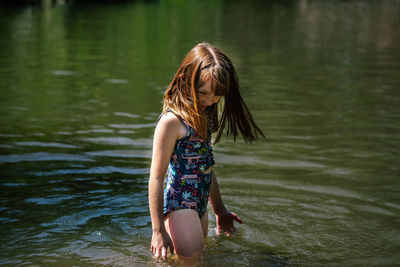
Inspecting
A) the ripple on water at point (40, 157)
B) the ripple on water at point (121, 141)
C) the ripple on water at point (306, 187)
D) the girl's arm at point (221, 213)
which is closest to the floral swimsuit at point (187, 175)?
the girl's arm at point (221, 213)

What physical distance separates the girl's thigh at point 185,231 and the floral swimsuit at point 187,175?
0.06 meters

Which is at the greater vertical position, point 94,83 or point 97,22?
point 97,22

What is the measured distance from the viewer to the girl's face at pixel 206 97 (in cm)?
357

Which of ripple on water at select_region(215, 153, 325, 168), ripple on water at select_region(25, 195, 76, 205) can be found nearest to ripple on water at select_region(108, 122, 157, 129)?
ripple on water at select_region(215, 153, 325, 168)

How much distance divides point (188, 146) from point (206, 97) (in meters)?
0.35

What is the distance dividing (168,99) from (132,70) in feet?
34.5

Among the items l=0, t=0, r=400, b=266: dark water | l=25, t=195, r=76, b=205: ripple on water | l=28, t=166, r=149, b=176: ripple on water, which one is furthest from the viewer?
l=28, t=166, r=149, b=176: ripple on water

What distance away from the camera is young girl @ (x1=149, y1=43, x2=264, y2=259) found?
11.5 feet

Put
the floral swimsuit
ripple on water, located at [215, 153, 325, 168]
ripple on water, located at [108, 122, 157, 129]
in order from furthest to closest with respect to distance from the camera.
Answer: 1. ripple on water, located at [108, 122, 157, 129]
2. ripple on water, located at [215, 153, 325, 168]
3. the floral swimsuit

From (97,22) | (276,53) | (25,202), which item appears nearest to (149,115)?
(25,202)

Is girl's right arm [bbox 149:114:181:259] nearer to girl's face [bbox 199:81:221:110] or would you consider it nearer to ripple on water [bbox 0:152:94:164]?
girl's face [bbox 199:81:221:110]

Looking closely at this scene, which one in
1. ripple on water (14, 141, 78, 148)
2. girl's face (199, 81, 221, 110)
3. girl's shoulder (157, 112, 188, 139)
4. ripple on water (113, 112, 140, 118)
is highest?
girl's face (199, 81, 221, 110)

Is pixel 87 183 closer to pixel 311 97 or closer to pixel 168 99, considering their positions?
pixel 168 99

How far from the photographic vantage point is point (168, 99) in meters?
3.69
